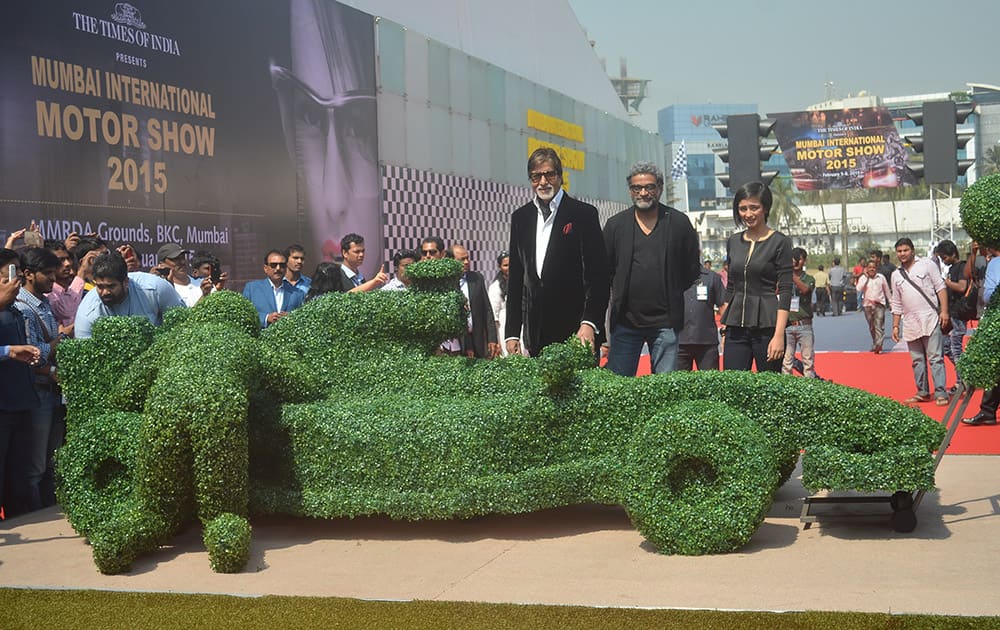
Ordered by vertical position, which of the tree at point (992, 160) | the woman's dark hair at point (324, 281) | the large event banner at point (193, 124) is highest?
the tree at point (992, 160)

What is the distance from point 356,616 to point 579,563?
1274 millimetres

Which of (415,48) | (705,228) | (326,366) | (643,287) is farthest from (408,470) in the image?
(705,228)

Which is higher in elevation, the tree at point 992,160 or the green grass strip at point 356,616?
the tree at point 992,160

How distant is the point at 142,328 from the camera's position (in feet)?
20.5

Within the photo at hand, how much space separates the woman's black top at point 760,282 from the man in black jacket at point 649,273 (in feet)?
1.08

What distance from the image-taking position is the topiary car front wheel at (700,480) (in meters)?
5.25

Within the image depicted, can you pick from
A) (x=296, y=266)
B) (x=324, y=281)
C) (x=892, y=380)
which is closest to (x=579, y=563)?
(x=324, y=281)

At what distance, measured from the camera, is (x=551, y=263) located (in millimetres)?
6434

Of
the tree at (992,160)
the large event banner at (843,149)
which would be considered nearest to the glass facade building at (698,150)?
the large event banner at (843,149)

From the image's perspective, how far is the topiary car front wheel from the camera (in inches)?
207

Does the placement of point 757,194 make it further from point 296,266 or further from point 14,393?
point 14,393

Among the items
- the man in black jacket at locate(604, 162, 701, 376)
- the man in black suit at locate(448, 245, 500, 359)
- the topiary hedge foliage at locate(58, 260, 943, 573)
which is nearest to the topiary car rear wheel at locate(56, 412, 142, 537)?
the topiary hedge foliage at locate(58, 260, 943, 573)

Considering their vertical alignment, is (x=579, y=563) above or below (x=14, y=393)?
below

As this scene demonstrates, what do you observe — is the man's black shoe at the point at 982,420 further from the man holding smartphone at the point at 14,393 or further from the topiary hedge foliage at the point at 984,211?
the man holding smartphone at the point at 14,393
